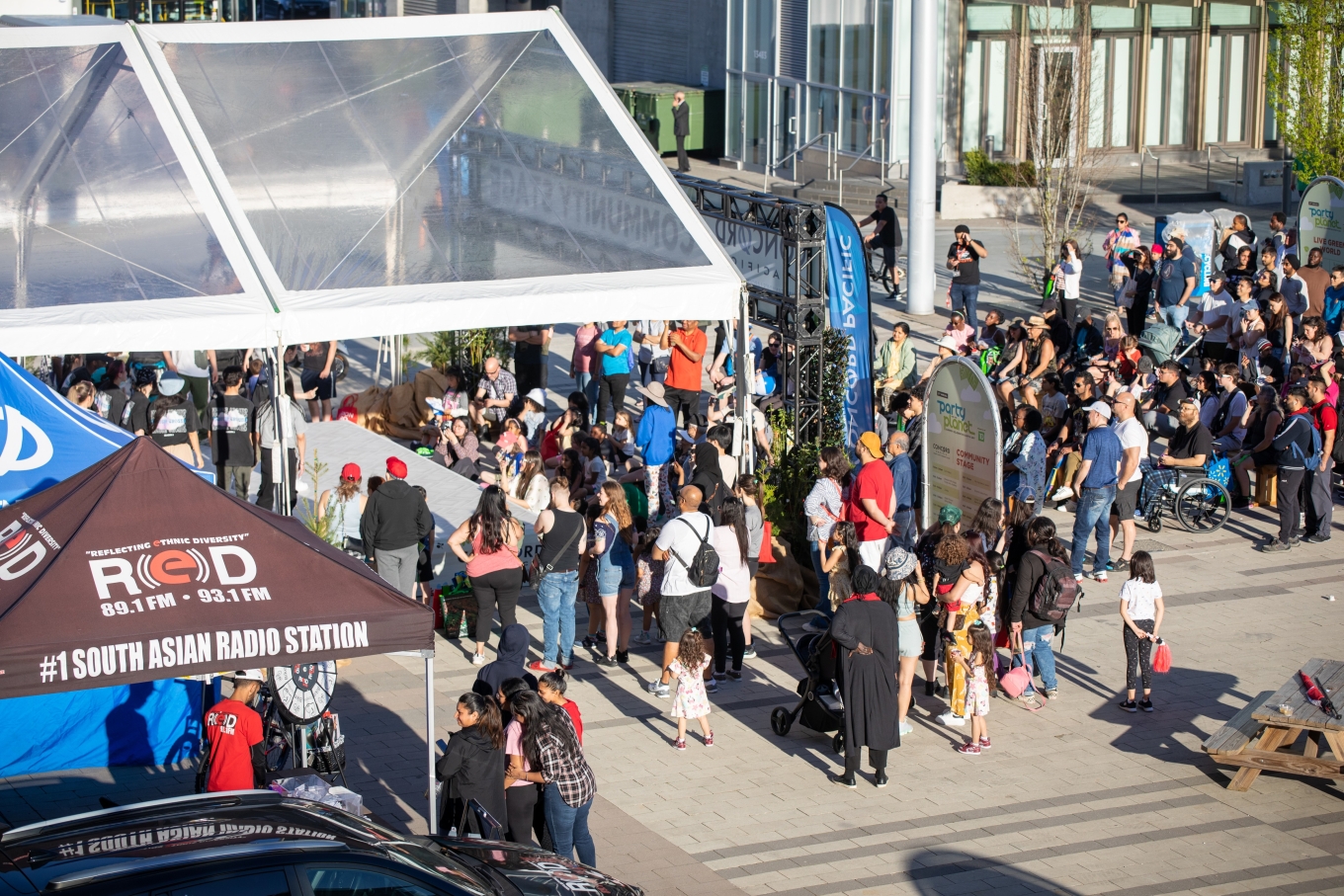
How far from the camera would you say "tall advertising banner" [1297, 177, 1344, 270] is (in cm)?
2186

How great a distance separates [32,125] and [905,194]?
2115cm

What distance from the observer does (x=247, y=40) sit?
48.1 ft

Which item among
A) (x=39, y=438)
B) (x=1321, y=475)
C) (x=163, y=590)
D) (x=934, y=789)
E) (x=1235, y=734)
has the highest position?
(x=39, y=438)

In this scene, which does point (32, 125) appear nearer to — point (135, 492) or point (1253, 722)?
point (135, 492)

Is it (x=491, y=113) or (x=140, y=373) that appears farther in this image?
(x=140, y=373)

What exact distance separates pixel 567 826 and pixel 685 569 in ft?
10.2

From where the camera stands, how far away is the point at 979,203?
31.5m

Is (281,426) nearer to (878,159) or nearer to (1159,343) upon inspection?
(1159,343)

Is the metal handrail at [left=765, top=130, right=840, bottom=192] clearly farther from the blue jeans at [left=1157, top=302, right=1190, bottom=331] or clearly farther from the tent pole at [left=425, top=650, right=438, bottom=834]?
the tent pole at [left=425, top=650, right=438, bottom=834]

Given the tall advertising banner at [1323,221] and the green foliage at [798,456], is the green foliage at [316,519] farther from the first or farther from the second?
the tall advertising banner at [1323,221]

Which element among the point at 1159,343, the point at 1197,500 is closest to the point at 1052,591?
the point at 1197,500

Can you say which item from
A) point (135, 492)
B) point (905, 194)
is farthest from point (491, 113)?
point (905, 194)

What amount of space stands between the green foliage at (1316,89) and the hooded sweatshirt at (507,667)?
20.9m

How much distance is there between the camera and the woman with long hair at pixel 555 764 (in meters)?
8.49
